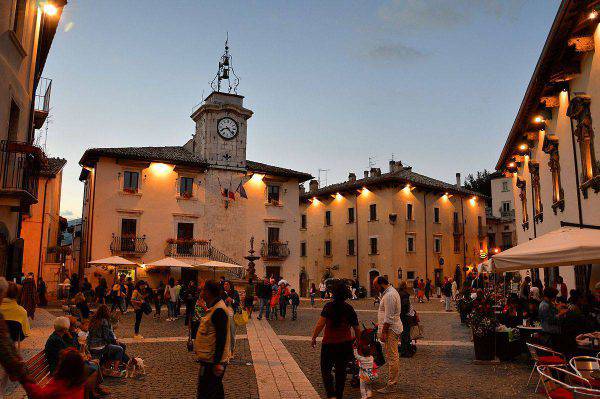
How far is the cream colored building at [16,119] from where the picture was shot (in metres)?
11.5

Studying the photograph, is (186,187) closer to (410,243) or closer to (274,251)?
(274,251)

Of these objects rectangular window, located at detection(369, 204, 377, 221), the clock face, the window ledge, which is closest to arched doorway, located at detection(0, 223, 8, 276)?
the window ledge

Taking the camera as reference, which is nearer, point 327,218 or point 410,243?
point 410,243

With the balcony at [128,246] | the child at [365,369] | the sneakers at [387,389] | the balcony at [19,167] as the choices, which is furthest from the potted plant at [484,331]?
the balcony at [128,246]

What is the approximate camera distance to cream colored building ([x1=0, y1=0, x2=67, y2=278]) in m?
11.5

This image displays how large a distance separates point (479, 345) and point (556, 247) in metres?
3.09

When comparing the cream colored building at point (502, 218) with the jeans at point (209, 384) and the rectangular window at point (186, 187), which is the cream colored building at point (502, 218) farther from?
the jeans at point (209, 384)

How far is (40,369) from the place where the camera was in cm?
688

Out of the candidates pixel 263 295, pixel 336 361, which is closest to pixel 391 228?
pixel 263 295

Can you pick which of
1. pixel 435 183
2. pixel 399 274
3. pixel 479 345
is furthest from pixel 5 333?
pixel 435 183

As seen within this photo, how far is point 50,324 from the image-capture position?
666 inches

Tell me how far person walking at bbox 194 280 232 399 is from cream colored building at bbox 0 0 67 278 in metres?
7.86

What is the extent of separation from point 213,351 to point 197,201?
2875cm

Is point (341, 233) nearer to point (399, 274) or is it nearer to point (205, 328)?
point (399, 274)
